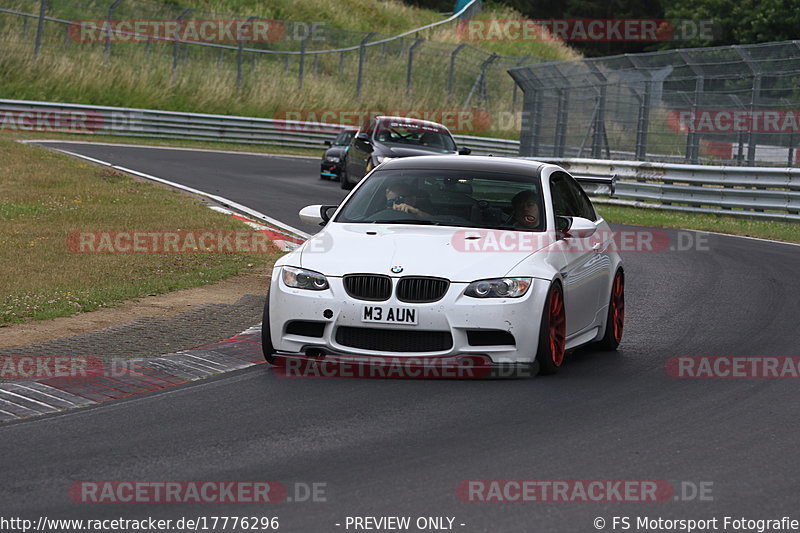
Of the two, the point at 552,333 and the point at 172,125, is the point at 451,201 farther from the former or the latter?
the point at 172,125

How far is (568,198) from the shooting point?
9844 millimetres

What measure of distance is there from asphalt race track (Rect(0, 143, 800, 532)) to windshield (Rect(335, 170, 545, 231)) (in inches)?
45.9

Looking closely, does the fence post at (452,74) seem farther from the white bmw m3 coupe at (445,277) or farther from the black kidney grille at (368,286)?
the black kidney grille at (368,286)

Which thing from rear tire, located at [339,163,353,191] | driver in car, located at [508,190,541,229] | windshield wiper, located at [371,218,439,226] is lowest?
rear tire, located at [339,163,353,191]

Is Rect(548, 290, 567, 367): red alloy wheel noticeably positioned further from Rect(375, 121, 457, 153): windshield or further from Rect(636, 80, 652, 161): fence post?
Rect(636, 80, 652, 161): fence post

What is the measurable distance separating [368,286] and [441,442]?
1.77 m

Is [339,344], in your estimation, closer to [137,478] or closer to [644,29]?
[137,478]

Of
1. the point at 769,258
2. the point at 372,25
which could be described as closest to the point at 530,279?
the point at 769,258

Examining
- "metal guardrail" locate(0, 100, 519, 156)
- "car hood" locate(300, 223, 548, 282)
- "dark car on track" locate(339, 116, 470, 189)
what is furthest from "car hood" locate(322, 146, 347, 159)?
"car hood" locate(300, 223, 548, 282)

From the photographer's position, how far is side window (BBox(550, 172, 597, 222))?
951cm

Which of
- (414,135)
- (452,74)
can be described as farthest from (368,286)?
(452,74)

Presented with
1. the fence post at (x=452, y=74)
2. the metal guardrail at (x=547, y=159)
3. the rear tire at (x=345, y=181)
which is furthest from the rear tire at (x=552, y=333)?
the fence post at (x=452, y=74)

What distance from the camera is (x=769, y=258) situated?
1714 centimetres

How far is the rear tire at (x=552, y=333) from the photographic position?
813 cm
